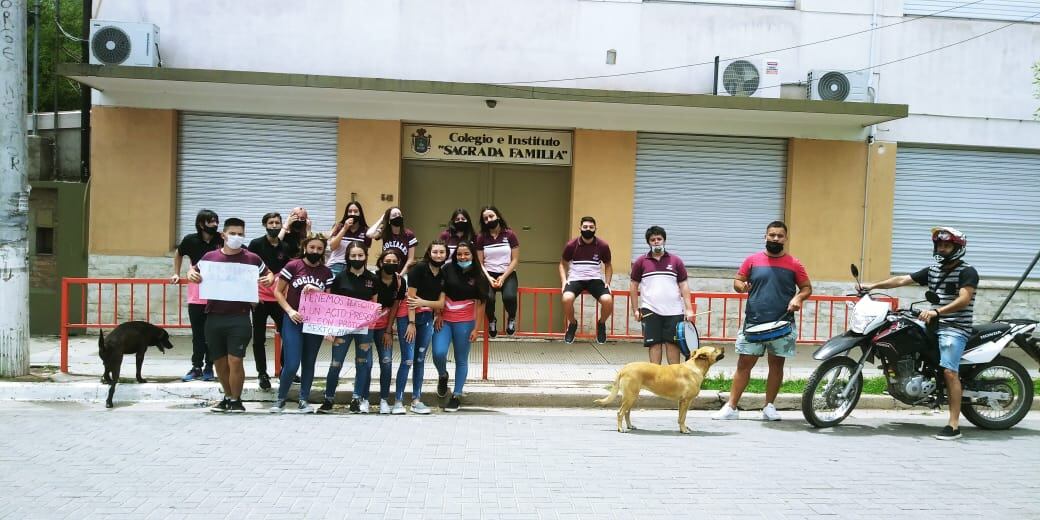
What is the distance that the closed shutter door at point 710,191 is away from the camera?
13.8 meters

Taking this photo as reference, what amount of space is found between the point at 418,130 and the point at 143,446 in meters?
7.52

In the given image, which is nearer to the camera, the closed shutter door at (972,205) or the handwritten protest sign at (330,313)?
the handwritten protest sign at (330,313)

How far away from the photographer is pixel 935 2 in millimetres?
14102

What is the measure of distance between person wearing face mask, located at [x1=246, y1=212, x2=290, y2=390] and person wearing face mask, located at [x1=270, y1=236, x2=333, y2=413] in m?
0.67

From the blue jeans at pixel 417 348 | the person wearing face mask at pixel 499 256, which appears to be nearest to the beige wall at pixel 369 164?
the person wearing face mask at pixel 499 256

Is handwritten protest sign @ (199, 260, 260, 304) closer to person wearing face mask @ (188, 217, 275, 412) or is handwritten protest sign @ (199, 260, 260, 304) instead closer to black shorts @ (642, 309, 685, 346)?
person wearing face mask @ (188, 217, 275, 412)

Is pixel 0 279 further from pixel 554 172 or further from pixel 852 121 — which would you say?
pixel 852 121

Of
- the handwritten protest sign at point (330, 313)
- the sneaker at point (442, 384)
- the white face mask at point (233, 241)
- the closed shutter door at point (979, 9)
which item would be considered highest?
the closed shutter door at point (979, 9)

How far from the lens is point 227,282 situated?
8.33 m

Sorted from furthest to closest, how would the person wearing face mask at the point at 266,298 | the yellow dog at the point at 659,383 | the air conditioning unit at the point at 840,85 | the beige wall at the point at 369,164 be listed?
the air conditioning unit at the point at 840,85
the beige wall at the point at 369,164
the person wearing face mask at the point at 266,298
the yellow dog at the point at 659,383

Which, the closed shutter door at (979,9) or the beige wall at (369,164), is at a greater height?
the closed shutter door at (979,9)

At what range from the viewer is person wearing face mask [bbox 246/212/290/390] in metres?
9.23

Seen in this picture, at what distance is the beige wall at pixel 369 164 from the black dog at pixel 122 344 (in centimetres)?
438

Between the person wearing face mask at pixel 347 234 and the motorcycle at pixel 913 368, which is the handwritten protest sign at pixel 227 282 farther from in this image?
the motorcycle at pixel 913 368
